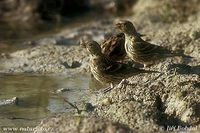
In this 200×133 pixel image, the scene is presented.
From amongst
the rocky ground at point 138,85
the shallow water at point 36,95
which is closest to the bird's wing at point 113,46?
the shallow water at point 36,95

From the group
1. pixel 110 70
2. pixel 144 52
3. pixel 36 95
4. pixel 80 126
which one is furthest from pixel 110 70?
pixel 80 126

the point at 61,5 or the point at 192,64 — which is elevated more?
the point at 61,5

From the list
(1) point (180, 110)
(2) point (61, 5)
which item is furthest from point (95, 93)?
(2) point (61, 5)

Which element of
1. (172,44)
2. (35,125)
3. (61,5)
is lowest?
(35,125)

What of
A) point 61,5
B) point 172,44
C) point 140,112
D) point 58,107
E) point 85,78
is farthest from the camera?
point 61,5

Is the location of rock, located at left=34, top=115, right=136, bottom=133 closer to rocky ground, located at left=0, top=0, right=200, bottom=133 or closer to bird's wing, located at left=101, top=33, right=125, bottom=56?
rocky ground, located at left=0, top=0, right=200, bottom=133

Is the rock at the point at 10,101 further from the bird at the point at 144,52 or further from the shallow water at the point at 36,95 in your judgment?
the bird at the point at 144,52

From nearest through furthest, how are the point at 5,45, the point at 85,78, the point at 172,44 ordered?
the point at 85,78, the point at 172,44, the point at 5,45

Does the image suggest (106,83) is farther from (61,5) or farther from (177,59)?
(61,5)
